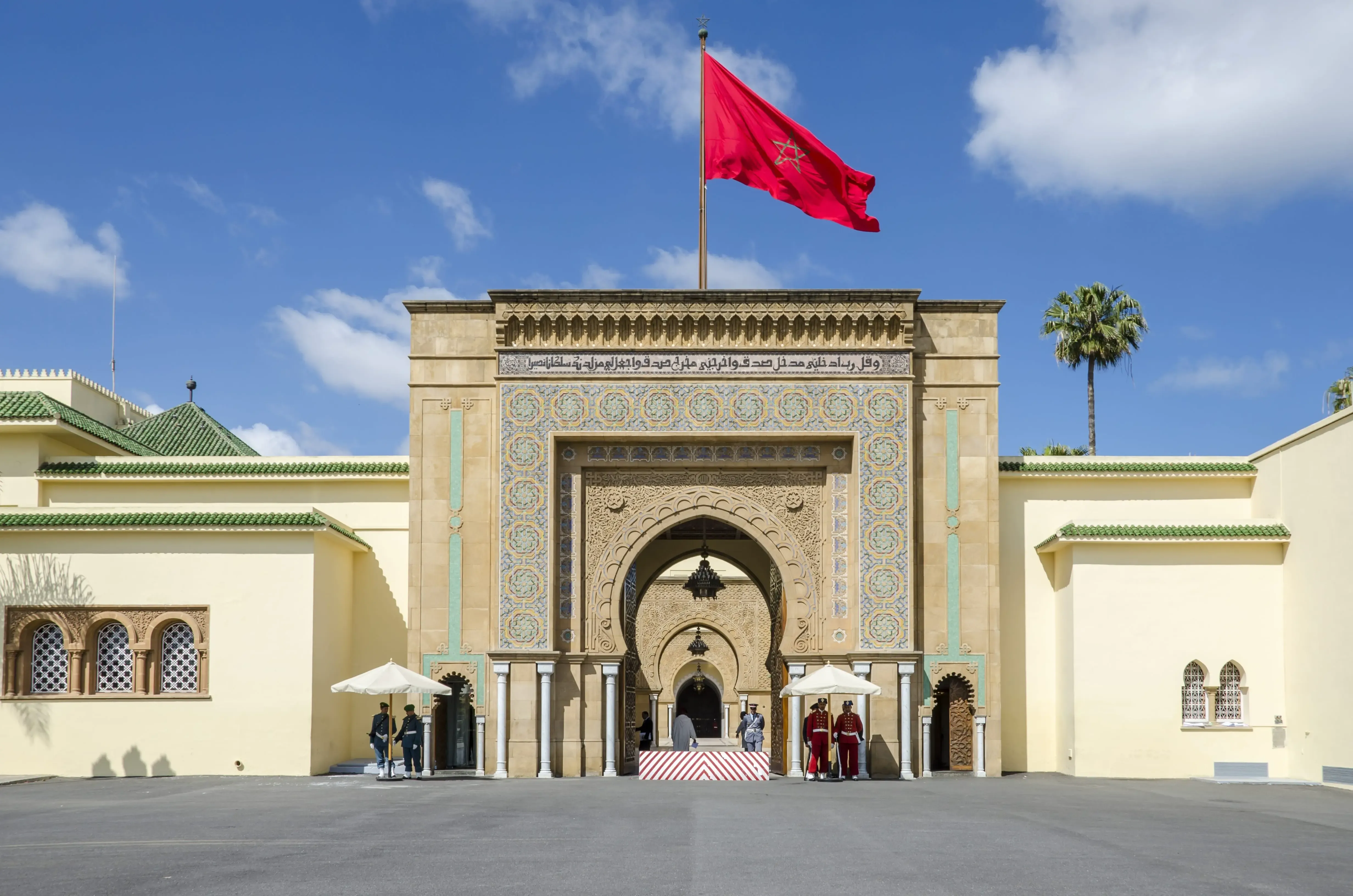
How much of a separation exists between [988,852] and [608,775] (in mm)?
10094

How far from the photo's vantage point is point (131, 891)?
880 cm

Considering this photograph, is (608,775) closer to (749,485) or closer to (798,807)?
(749,485)

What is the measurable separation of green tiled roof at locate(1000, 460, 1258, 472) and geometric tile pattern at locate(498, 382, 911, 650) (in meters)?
2.49

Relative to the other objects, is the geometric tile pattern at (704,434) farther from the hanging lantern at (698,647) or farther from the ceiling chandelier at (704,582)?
the hanging lantern at (698,647)

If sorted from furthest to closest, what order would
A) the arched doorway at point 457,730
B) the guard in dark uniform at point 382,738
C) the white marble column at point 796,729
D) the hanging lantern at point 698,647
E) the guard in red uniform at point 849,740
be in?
the hanging lantern at point 698,647 < the arched doorway at point 457,730 < the white marble column at point 796,729 < the guard in red uniform at point 849,740 < the guard in dark uniform at point 382,738

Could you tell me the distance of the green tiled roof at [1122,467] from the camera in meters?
21.9

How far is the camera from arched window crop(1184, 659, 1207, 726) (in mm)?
20484

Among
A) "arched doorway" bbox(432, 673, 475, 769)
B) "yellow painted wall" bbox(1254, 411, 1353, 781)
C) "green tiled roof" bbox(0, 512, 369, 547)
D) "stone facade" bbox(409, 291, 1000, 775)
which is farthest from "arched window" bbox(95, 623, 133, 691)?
"yellow painted wall" bbox(1254, 411, 1353, 781)

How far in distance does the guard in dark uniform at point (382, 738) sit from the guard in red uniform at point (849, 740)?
245 inches

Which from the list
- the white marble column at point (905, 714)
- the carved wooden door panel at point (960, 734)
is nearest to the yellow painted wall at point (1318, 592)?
the carved wooden door panel at point (960, 734)

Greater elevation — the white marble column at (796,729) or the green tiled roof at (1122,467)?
the green tiled roof at (1122,467)

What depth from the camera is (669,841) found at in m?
11.2

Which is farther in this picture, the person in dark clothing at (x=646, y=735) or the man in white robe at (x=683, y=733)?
the person in dark clothing at (x=646, y=735)

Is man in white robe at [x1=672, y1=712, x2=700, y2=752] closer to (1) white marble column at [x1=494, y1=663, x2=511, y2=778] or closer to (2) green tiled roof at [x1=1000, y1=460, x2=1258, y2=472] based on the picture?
(1) white marble column at [x1=494, y1=663, x2=511, y2=778]
